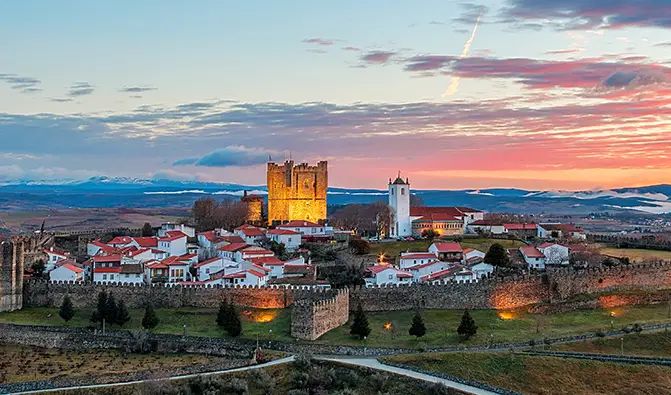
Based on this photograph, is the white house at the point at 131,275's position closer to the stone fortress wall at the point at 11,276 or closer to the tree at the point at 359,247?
the stone fortress wall at the point at 11,276

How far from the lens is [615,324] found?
141ft

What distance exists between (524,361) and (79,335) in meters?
22.7

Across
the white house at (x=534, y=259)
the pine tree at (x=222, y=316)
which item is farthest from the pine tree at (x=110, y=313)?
the white house at (x=534, y=259)

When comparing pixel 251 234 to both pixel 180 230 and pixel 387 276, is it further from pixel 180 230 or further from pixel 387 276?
pixel 387 276

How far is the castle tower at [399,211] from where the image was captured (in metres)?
72.9

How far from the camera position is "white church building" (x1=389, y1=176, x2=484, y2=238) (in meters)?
72.6

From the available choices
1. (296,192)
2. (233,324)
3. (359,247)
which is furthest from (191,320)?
(296,192)

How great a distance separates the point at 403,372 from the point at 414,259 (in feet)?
67.8

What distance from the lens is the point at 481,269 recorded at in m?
51.9

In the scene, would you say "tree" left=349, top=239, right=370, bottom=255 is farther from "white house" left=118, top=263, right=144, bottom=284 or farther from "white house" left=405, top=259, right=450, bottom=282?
"white house" left=118, top=263, right=144, bottom=284

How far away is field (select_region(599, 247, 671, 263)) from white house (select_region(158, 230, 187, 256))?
32.1 metres

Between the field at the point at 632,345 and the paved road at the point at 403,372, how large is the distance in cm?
757

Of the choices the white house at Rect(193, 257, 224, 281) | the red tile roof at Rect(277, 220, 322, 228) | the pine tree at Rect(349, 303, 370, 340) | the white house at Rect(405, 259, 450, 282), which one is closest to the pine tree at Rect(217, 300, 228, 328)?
the pine tree at Rect(349, 303, 370, 340)

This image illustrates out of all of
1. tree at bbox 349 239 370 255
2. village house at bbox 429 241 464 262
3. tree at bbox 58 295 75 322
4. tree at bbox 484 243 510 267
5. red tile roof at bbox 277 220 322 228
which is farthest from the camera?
red tile roof at bbox 277 220 322 228
